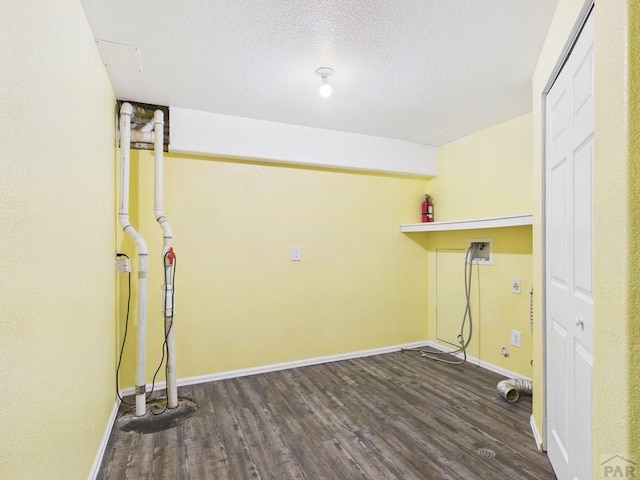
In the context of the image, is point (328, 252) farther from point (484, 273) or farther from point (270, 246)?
point (484, 273)

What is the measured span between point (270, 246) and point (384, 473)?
207cm

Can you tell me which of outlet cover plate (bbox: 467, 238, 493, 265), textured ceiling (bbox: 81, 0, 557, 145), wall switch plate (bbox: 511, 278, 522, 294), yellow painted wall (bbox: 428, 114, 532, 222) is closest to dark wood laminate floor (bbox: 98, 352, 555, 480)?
wall switch plate (bbox: 511, 278, 522, 294)

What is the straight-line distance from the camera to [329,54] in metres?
2.06

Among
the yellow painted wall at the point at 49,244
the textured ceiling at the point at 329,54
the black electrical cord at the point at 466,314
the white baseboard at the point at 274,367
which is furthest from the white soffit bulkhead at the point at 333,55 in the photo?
the white baseboard at the point at 274,367

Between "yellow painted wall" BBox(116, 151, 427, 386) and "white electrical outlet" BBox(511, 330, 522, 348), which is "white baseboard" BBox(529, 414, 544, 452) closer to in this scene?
"white electrical outlet" BBox(511, 330, 522, 348)

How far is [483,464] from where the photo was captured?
1.86 m

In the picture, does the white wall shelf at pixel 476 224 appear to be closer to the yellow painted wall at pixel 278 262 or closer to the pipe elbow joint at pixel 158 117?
the yellow painted wall at pixel 278 262

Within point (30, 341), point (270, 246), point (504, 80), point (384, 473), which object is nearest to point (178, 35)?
point (30, 341)

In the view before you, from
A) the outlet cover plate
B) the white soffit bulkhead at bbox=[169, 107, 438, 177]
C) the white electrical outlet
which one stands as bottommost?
the white electrical outlet

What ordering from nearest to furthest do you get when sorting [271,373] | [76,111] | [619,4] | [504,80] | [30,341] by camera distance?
[619,4], [30,341], [76,111], [504,80], [271,373]

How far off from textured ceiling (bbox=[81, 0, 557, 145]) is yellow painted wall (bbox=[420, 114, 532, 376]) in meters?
0.38

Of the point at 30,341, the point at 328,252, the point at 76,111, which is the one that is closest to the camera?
the point at 30,341

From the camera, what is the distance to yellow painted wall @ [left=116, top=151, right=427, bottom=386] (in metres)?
2.96

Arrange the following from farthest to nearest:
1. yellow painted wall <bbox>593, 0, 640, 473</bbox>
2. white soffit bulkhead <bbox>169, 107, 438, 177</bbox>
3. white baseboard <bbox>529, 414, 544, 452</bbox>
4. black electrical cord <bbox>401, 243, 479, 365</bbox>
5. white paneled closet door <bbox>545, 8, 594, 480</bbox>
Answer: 1. black electrical cord <bbox>401, 243, 479, 365</bbox>
2. white soffit bulkhead <bbox>169, 107, 438, 177</bbox>
3. white baseboard <bbox>529, 414, 544, 452</bbox>
4. white paneled closet door <bbox>545, 8, 594, 480</bbox>
5. yellow painted wall <bbox>593, 0, 640, 473</bbox>
